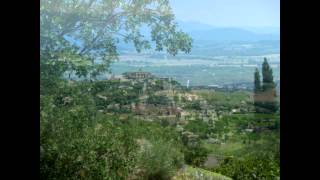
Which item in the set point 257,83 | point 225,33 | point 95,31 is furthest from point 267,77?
point 95,31

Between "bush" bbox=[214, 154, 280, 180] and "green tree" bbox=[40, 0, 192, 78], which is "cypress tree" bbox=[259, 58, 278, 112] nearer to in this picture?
"bush" bbox=[214, 154, 280, 180]

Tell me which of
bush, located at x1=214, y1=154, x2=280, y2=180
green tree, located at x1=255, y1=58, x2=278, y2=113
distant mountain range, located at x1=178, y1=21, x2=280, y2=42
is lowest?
bush, located at x1=214, y1=154, x2=280, y2=180

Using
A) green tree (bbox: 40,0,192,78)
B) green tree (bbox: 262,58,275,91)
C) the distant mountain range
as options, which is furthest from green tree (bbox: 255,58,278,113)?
green tree (bbox: 40,0,192,78)

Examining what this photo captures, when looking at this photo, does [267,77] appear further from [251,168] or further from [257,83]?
[251,168]
